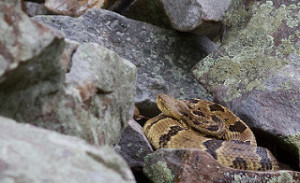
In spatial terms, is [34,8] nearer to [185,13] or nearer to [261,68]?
[185,13]

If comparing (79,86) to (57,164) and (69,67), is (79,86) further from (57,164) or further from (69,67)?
(57,164)

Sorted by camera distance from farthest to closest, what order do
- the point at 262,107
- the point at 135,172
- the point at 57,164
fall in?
the point at 262,107 < the point at 135,172 < the point at 57,164

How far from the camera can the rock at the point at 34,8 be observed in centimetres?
665

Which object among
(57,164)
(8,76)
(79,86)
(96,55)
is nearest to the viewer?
(57,164)

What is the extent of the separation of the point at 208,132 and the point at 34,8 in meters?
3.42

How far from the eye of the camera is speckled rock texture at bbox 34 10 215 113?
197 inches

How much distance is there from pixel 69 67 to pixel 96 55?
0.21 m

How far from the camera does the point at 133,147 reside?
13.2ft

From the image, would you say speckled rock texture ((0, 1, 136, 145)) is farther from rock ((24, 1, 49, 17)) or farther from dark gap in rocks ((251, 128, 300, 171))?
rock ((24, 1, 49, 17))

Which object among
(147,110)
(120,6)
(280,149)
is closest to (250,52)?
(280,149)

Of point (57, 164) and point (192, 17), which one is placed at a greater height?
point (57, 164)

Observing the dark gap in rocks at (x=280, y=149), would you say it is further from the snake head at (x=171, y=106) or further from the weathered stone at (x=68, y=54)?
the weathered stone at (x=68, y=54)

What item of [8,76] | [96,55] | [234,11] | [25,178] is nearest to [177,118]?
[234,11]

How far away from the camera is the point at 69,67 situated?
2516 mm
